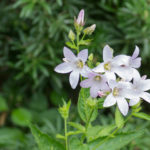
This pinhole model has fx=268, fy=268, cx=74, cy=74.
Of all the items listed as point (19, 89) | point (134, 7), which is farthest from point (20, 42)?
point (134, 7)

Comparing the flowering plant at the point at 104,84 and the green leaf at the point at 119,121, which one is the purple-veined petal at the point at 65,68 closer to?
the flowering plant at the point at 104,84

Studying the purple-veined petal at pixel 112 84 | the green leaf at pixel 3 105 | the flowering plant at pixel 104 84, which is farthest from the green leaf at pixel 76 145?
the green leaf at pixel 3 105

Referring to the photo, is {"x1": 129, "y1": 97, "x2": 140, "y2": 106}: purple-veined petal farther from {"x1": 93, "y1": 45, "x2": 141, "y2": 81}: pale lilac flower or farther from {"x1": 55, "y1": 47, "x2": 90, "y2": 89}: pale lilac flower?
{"x1": 55, "y1": 47, "x2": 90, "y2": 89}: pale lilac flower

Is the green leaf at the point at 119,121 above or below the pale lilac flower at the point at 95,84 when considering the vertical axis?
below

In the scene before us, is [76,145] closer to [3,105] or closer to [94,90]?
[94,90]

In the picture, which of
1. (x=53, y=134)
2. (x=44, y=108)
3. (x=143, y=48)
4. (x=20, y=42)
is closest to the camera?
(x=53, y=134)

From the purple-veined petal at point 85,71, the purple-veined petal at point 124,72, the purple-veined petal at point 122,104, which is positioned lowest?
the purple-veined petal at point 122,104

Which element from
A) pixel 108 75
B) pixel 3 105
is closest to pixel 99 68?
pixel 108 75

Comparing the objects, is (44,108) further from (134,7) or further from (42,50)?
(134,7)
